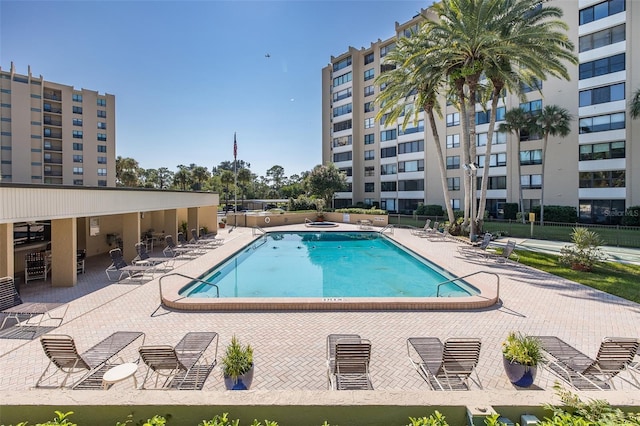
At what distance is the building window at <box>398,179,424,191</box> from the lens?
45.9 meters

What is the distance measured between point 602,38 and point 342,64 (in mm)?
35016

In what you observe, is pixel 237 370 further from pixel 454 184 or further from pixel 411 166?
pixel 411 166

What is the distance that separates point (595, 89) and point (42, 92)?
7493cm

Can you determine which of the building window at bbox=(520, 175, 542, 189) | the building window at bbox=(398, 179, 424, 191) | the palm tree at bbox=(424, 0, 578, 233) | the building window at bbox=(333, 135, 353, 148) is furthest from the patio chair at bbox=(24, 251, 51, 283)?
the building window at bbox=(333, 135, 353, 148)

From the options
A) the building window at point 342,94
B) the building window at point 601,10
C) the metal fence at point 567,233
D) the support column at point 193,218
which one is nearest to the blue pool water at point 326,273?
the support column at point 193,218

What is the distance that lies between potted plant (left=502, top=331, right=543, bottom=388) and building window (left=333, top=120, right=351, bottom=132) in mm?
51466

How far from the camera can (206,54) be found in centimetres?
Answer: 2245

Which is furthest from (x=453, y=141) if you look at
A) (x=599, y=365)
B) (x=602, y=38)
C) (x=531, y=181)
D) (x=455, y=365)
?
(x=455, y=365)

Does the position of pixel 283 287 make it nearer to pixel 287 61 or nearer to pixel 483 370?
pixel 483 370

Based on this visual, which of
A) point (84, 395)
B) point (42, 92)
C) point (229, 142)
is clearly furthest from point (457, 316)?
point (42, 92)

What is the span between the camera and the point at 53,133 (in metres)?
52.2

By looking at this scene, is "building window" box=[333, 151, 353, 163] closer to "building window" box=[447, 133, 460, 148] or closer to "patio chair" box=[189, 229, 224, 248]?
"building window" box=[447, 133, 460, 148]

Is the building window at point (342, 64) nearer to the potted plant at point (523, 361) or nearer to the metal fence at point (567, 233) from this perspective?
the metal fence at point (567, 233)

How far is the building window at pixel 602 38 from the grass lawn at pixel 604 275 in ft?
87.3
